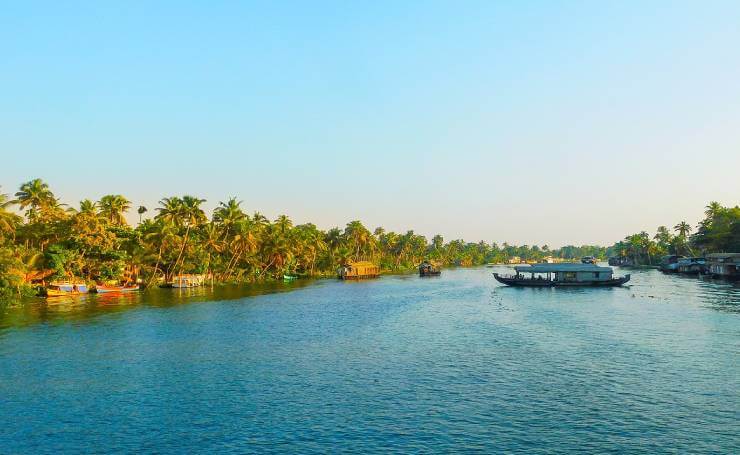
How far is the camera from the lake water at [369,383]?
25734mm

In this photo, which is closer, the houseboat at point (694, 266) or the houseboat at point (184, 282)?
the houseboat at point (184, 282)

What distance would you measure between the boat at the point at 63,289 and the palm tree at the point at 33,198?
44.2 feet

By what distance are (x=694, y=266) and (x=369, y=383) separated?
160 metres

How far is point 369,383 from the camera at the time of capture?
35.5 meters

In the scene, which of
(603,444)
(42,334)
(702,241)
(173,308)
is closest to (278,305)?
(173,308)

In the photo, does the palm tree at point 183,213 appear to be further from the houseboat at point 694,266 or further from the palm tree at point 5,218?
the houseboat at point 694,266

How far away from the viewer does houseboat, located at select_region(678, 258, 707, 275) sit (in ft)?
522

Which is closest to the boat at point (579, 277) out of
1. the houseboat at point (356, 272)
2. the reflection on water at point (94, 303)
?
the reflection on water at point (94, 303)

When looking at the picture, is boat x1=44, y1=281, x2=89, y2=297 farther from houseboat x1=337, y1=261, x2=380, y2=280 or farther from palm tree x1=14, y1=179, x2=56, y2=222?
houseboat x1=337, y1=261, x2=380, y2=280

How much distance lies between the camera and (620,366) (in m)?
39.6

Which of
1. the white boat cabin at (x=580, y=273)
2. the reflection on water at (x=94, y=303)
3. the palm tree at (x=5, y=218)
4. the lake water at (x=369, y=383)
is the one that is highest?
the palm tree at (x=5, y=218)

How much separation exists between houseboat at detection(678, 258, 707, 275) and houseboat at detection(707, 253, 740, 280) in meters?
18.8

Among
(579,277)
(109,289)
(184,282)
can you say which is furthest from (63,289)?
(579,277)

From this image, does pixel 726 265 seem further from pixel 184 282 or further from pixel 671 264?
pixel 184 282
